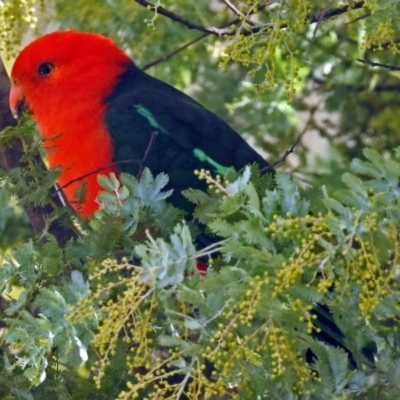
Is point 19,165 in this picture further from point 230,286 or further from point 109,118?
point 230,286

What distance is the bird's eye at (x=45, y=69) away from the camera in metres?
1.85

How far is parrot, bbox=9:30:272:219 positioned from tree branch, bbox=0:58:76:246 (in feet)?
0.15

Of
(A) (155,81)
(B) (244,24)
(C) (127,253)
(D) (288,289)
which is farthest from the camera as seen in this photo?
(A) (155,81)

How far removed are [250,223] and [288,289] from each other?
0.07 m

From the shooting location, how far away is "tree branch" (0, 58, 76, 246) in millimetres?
1484

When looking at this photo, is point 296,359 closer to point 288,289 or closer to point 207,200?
point 288,289

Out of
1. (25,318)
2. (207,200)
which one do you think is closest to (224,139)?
(207,200)

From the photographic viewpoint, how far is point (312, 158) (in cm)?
197

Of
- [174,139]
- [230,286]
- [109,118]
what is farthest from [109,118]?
[230,286]

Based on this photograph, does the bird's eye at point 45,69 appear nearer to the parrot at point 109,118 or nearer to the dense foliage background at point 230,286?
the parrot at point 109,118

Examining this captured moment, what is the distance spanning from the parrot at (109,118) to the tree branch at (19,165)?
46 mm

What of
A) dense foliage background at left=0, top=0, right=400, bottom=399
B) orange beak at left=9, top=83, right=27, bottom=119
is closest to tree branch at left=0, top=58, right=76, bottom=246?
orange beak at left=9, top=83, right=27, bottom=119

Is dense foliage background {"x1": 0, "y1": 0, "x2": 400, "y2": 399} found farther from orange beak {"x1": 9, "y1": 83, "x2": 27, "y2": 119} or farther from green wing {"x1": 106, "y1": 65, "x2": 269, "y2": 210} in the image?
orange beak {"x1": 9, "y1": 83, "x2": 27, "y2": 119}

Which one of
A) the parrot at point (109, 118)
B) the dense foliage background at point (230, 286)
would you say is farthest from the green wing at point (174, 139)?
the dense foliage background at point (230, 286)
